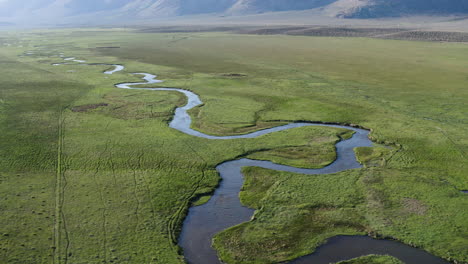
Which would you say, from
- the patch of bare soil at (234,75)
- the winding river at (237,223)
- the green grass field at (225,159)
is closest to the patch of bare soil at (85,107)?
the green grass field at (225,159)

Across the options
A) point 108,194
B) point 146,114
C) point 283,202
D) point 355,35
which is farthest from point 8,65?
point 355,35

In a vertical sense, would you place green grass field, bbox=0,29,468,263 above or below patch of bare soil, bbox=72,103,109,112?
below

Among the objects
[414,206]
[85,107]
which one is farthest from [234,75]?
[414,206]

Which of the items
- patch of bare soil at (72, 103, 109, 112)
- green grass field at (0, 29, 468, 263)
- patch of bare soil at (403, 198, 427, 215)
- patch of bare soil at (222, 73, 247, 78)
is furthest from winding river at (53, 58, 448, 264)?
patch of bare soil at (222, 73, 247, 78)

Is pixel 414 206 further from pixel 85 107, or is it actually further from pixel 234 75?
pixel 234 75

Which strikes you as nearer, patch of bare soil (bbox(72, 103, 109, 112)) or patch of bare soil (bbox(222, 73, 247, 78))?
patch of bare soil (bbox(72, 103, 109, 112))

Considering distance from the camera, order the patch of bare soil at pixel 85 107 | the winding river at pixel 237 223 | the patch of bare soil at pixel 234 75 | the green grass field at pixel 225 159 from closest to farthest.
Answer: the winding river at pixel 237 223 < the green grass field at pixel 225 159 < the patch of bare soil at pixel 85 107 < the patch of bare soil at pixel 234 75

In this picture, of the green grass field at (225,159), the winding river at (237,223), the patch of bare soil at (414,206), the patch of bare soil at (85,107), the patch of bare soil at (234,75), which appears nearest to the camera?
the winding river at (237,223)

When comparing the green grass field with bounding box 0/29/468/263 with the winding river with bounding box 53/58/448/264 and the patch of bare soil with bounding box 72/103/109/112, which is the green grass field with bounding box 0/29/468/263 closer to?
the patch of bare soil with bounding box 72/103/109/112

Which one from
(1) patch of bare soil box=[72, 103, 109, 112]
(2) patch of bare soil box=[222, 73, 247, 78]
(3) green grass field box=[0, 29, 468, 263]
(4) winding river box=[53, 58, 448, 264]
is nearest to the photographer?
(4) winding river box=[53, 58, 448, 264]

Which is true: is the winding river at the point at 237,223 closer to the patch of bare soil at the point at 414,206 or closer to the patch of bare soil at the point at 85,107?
the patch of bare soil at the point at 414,206

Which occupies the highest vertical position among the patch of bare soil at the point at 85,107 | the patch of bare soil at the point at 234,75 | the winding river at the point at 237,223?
the patch of bare soil at the point at 234,75
